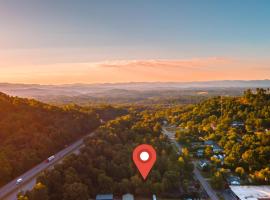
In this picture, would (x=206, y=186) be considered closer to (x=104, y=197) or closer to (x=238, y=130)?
(x=104, y=197)

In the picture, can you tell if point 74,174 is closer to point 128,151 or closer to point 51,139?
point 128,151

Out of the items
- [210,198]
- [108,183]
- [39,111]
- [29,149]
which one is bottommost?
[210,198]

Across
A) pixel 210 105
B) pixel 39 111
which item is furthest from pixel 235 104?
pixel 39 111

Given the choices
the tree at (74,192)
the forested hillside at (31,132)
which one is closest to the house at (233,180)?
the tree at (74,192)

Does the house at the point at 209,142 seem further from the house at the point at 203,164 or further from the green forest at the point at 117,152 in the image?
the house at the point at 203,164

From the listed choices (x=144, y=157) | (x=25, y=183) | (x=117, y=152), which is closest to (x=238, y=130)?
(x=117, y=152)
